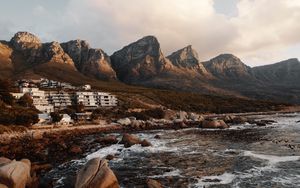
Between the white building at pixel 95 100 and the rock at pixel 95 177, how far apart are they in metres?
123

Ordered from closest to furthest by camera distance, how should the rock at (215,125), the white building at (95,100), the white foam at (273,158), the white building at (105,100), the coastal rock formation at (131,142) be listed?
1. the white foam at (273,158)
2. the coastal rock formation at (131,142)
3. the rock at (215,125)
4. the white building at (95,100)
5. the white building at (105,100)

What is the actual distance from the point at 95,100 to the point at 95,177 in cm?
13082

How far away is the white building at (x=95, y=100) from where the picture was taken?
14600 cm

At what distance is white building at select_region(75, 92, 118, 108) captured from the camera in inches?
5748

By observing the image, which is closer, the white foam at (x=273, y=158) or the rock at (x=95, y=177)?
the rock at (x=95, y=177)

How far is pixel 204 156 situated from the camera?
38.4 metres

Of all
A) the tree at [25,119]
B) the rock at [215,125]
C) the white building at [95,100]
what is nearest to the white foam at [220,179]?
the rock at [215,125]

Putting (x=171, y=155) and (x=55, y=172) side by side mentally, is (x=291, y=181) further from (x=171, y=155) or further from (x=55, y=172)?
(x=55, y=172)

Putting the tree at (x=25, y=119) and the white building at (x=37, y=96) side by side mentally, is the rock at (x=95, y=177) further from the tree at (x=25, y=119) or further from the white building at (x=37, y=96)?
the white building at (x=37, y=96)

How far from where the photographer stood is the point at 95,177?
21703 mm

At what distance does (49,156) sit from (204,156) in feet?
67.7

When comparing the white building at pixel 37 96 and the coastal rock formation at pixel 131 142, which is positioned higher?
the white building at pixel 37 96

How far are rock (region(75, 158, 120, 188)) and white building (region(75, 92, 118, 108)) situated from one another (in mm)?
123430

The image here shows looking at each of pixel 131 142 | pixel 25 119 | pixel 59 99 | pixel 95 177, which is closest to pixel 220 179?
pixel 95 177
